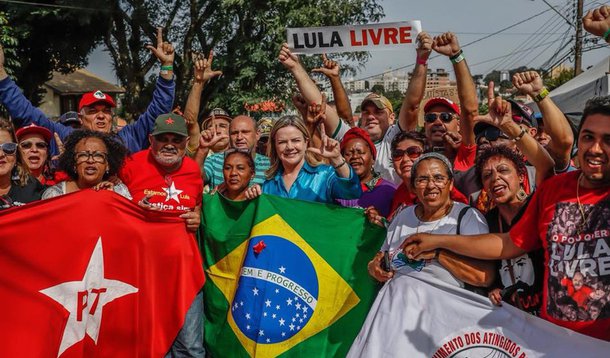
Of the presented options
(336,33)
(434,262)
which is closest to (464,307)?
(434,262)

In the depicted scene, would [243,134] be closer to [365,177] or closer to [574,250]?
[365,177]

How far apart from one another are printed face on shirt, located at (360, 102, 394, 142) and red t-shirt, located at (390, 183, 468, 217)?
62.9 inches

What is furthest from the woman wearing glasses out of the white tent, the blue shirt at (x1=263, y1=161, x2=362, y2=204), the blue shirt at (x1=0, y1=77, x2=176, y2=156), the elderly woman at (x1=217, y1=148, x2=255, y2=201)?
the white tent

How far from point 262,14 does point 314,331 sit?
14.6 metres

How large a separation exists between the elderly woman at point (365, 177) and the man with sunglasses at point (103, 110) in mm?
1945

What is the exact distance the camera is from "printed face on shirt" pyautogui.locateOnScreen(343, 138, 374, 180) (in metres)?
5.19

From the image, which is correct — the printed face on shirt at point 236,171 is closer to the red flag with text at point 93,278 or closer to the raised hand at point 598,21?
the red flag with text at point 93,278

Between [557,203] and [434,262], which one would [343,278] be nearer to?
[434,262]

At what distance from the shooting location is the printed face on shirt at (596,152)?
10.5 feet

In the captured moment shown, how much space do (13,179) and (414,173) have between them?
3112mm

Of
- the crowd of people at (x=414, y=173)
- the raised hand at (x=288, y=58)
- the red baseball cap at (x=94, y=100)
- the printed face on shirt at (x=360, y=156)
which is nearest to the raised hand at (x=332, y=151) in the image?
the crowd of people at (x=414, y=173)

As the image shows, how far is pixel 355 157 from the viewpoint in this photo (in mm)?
5195

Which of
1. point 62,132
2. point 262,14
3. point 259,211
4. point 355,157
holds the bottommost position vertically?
point 259,211

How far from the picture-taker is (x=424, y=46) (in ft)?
18.5
